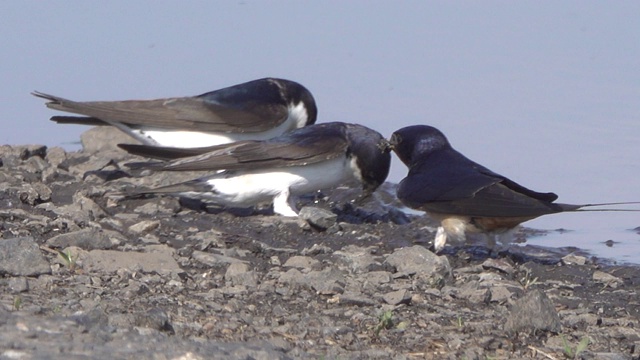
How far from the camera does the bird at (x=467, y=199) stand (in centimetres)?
638

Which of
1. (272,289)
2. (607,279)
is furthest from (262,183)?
(272,289)

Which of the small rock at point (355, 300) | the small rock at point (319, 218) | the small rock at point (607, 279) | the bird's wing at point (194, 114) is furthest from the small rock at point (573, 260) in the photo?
the bird's wing at point (194, 114)

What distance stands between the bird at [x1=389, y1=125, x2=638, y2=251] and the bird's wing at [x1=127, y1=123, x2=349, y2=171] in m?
0.63

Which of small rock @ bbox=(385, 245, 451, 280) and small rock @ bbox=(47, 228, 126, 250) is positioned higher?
small rock @ bbox=(47, 228, 126, 250)

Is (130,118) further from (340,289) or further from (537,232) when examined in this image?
(340,289)

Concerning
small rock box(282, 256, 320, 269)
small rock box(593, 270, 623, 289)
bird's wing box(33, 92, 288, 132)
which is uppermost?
bird's wing box(33, 92, 288, 132)

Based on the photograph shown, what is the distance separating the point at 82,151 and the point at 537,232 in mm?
3229

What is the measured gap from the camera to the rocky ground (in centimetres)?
407

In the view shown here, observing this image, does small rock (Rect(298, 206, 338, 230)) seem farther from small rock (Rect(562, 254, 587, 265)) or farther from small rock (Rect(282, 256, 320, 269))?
small rock (Rect(562, 254, 587, 265))

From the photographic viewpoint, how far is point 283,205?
7.47 metres

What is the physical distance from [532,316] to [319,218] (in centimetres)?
248

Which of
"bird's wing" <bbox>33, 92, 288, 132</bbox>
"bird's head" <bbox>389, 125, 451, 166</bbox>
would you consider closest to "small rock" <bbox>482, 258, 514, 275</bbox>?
"bird's head" <bbox>389, 125, 451, 166</bbox>

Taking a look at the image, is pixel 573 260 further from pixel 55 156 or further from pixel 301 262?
pixel 55 156

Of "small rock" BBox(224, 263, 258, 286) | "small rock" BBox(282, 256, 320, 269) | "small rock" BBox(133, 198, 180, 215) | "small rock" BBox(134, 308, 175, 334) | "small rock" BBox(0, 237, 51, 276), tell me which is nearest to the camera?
"small rock" BBox(134, 308, 175, 334)
